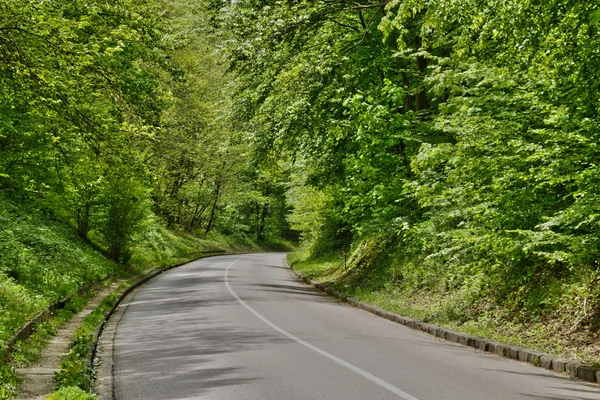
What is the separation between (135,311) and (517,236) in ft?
28.9

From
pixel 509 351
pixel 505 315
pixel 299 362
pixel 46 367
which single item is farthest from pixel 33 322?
pixel 505 315

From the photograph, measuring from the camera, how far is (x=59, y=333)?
35.5ft

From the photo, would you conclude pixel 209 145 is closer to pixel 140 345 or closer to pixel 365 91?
pixel 365 91

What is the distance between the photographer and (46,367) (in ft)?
26.6

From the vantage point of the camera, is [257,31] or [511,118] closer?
[511,118]

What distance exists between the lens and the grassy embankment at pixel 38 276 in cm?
875

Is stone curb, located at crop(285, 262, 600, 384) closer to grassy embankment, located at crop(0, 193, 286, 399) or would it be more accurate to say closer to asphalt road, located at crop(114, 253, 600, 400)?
asphalt road, located at crop(114, 253, 600, 400)

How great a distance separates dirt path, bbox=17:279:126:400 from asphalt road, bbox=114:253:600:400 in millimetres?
768

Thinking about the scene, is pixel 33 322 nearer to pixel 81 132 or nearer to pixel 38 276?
pixel 81 132

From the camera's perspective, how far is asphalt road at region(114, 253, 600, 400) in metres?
7.09

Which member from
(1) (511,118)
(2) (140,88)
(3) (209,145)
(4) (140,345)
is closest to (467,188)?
(1) (511,118)

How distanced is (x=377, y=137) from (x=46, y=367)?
11.7 m

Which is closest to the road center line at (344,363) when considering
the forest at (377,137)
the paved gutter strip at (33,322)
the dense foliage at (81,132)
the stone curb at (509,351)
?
the stone curb at (509,351)

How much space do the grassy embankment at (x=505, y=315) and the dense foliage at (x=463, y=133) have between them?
0.21 ft
